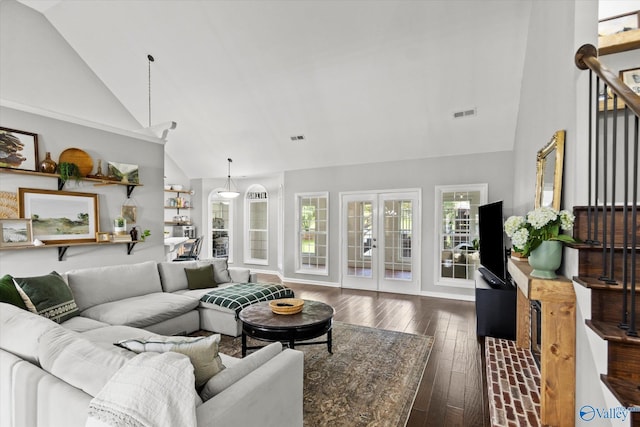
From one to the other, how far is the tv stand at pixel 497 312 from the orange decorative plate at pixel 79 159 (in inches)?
209

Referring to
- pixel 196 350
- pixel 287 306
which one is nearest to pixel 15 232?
pixel 287 306

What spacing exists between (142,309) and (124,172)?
242cm

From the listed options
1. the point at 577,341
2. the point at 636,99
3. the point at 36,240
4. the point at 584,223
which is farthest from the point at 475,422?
the point at 36,240

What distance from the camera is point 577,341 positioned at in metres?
1.87

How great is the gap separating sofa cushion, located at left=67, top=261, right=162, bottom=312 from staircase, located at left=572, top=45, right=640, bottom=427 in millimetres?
4113

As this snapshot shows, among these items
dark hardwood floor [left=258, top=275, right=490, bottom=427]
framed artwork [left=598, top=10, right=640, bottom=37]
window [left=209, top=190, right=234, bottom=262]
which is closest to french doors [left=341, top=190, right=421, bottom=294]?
dark hardwood floor [left=258, top=275, right=490, bottom=427]

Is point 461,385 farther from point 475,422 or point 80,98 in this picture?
point 80,98

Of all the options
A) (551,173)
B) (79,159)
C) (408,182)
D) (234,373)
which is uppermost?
(79,159)

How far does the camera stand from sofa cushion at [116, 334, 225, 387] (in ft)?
4.75

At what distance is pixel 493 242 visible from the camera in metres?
3.59

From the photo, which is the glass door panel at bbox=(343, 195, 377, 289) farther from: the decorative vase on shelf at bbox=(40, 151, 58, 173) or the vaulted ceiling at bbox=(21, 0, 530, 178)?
the decorative vase on shelf at bbox=(40, 151, 58, 173)

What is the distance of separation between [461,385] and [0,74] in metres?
6.35

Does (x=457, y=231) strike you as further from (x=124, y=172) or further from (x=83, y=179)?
(x=83, y=179)

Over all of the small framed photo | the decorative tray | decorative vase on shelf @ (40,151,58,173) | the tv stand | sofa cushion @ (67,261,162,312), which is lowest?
the tv stand
